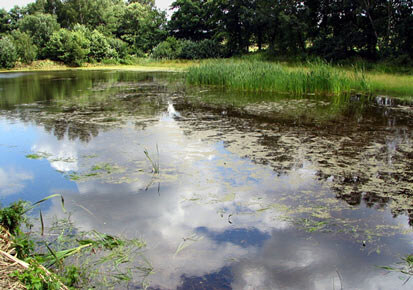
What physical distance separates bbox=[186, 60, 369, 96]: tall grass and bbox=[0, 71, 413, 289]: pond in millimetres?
2679

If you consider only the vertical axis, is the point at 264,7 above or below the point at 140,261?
above

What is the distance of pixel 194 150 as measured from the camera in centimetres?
445

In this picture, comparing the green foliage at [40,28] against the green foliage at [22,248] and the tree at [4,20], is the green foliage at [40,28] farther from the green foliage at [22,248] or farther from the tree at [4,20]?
the green foliage at [22,248]

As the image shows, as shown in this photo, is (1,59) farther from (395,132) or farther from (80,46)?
(395,132)

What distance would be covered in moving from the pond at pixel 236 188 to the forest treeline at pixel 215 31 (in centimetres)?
1209

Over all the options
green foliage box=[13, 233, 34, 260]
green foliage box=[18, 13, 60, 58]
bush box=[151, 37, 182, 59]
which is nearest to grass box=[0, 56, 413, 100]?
green foliage box=[13, 233, 34, 260]

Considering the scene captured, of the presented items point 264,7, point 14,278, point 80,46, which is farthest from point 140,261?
point 80,46

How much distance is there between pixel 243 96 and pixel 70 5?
3776 cm

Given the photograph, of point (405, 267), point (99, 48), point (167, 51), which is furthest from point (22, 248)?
point (99, 48)

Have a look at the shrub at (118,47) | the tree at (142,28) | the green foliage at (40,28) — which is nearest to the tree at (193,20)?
the tree at (142,28)

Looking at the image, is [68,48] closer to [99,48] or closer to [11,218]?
[99,48]

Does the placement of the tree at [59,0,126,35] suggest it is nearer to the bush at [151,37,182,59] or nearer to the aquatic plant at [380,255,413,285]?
the bush at [151,37,182,59]

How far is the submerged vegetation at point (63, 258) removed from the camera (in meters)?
1.64

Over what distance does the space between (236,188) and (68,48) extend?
1081 inches
